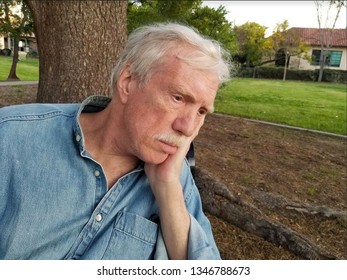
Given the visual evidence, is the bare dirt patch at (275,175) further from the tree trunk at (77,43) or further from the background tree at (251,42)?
the background tree at (251,42)

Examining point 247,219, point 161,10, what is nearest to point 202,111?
point 247,219

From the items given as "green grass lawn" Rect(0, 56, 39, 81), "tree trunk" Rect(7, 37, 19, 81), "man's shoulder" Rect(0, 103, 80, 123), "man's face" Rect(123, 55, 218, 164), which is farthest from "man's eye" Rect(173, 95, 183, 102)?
"tree trunk" Rect(7, 37, 19, 81)

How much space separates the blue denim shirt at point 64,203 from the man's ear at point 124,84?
0.64ft

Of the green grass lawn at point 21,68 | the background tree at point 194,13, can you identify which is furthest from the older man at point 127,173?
the green grass lawn at point 21,68

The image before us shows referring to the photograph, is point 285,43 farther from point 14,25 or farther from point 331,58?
point 14,25

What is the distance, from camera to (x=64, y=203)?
1306mm

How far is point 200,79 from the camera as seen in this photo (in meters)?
1.31

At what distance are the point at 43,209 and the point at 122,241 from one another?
336 mm

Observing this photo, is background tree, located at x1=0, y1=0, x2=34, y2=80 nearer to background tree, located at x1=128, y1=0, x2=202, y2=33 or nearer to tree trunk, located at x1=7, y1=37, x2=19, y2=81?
tree trunk, located at x1=7, y1=37, x2=19, y2=81

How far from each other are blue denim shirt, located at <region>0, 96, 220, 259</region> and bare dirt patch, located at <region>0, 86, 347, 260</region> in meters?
1.35

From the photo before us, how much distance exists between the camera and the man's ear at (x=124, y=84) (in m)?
1.39

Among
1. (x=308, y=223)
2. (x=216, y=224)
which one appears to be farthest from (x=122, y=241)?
(x=308, y=223)

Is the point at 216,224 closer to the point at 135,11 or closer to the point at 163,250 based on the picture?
the point at 163,250
